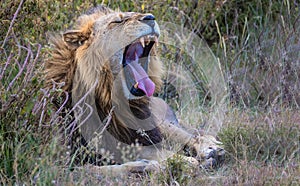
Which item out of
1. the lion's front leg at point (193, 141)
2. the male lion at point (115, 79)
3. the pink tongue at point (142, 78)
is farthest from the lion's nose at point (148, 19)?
the lion's front leg at point (193, 141)

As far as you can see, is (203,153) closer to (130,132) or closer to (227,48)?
(130,132)

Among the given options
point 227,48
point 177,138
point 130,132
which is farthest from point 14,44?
point 227,48

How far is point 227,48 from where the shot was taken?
25.8 feet

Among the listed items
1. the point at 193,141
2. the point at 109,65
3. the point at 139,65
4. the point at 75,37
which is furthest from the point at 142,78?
the point at 193,141

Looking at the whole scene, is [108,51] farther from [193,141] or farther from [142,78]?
[193,141]

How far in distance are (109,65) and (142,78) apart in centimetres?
27

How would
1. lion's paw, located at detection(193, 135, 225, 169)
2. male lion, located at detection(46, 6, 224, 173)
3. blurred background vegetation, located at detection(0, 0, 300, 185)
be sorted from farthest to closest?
lion's paw, located at detection(193, 135, 225, 169), male lion, located at detection(46, 6, 224, 173), blurred background vegetation, located at detection(0, 0, 300, 185)

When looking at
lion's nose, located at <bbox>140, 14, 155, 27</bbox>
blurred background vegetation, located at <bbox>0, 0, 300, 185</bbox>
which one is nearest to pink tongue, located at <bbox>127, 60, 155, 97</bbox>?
lion's nose, located at <bbox>140, 14, 155, 27</bbox>

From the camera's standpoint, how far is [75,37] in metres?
4.89

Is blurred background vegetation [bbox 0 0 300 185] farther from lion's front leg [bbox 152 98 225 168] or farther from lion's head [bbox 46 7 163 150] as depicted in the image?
lion's head [bbox 46 7 163 150]

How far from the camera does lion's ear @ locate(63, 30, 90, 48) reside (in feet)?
16.0

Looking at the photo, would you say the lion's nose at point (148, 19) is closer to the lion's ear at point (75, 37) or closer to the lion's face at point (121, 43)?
the lion's face at point (121, 43)

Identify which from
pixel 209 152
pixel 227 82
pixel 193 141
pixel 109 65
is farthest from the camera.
A: pixel 227 82

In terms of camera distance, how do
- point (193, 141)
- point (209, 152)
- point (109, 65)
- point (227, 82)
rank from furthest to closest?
point (227, 82) → point (193, 141) → point (209, 152) → point (109, 65)
